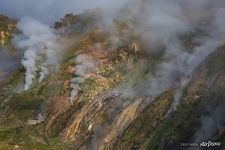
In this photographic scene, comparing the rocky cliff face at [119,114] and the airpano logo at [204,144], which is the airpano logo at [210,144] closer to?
the airpano logo at [204,144]

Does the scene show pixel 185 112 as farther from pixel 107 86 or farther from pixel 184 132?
pixel 107 86

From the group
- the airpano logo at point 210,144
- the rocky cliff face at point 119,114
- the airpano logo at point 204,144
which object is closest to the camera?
the airpano logo at point 210,144

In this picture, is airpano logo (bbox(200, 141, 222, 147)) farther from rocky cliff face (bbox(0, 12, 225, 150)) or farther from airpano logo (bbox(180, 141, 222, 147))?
rocky cliff face (bbox(0, 12, 225, 150))

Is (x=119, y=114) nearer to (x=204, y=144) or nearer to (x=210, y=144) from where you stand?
(x=204, y=144)

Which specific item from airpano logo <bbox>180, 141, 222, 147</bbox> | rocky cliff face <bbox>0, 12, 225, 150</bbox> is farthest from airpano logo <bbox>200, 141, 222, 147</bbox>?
rocky cliff face <bbox>0, 12, 225, 150</bbox>

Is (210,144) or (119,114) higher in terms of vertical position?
(210,144)

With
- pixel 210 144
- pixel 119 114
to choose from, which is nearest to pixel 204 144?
pixel 210 144

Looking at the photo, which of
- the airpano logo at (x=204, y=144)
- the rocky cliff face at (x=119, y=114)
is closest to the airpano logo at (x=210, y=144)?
the airpano logo at (x=204, y=144)

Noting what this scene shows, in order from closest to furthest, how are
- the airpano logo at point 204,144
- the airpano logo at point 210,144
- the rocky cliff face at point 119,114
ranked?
the airpano logo at point 210,144 < the airpano logo at point 204,144 < the rocky cliff face at point 119,114
